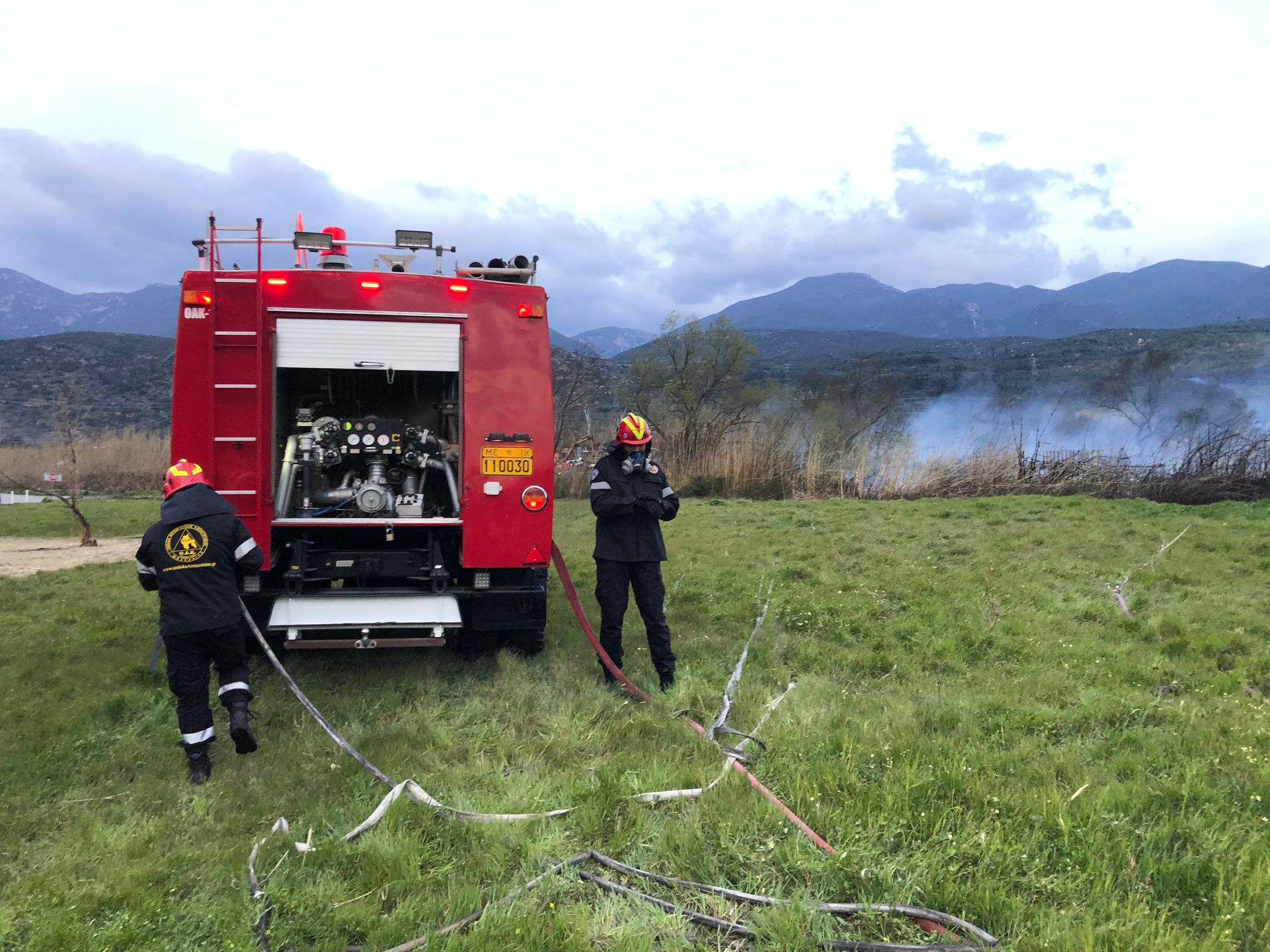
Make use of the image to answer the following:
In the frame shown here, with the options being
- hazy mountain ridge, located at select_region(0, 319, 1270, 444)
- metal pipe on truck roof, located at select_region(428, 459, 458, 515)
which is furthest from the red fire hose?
hazy mountain ridge, located at select_region(0, 319, 1270, 444)

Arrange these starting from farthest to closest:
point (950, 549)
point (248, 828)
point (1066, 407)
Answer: point (1066, 407) < point (950, 549) < point (248, 828)

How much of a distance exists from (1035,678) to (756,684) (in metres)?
1.82

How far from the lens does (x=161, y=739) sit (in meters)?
4.72

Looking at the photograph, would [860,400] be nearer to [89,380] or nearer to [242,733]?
[242,733]

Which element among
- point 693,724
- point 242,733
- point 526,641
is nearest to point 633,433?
point 526,641

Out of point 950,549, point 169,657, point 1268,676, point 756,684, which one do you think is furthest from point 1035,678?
point 169,657

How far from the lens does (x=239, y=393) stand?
209 inches

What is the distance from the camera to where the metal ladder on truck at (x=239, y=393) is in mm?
5262

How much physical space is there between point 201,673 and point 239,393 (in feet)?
5.90

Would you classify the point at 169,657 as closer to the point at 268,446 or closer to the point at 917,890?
the point at 268,446

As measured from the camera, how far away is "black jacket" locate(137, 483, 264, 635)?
4.43 meters

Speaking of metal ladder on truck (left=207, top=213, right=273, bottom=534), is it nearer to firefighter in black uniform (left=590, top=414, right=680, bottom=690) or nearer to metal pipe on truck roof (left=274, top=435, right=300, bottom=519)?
metal pipe on truck roof (left=274, top=435, right=300, bottom=519)

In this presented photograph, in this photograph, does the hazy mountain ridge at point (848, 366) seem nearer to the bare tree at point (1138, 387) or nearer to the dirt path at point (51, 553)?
the bare tree at point (1138, 387)

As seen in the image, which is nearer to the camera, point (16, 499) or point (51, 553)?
point (51, 553)
